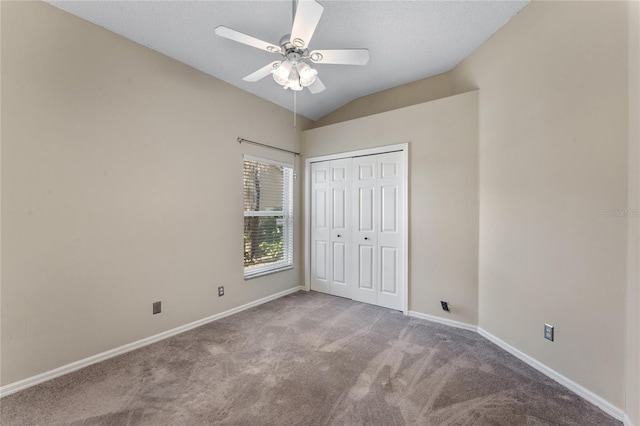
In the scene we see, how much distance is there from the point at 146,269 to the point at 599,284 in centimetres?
359

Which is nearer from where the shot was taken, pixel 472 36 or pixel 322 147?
pixel 472 36

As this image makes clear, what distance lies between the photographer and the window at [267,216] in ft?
11.6

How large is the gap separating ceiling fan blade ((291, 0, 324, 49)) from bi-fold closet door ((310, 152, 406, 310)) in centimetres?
202

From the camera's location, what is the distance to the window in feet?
11.6

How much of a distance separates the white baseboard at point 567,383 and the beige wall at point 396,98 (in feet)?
9.46

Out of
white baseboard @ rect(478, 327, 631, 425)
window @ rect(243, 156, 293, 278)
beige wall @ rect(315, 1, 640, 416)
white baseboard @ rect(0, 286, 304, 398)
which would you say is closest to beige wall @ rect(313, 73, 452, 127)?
beige wall @ rect(315, 1, 640, 416)

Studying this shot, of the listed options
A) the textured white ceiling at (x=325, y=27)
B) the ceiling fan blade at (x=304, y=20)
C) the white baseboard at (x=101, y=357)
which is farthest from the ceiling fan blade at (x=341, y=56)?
the white baseboard at (x=101, y=357)

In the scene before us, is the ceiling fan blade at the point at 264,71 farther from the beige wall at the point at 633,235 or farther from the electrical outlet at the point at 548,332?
the electrical outlet at the point at 548,332

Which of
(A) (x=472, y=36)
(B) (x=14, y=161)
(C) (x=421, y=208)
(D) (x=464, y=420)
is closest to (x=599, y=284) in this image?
(D) (x=464, y=420)

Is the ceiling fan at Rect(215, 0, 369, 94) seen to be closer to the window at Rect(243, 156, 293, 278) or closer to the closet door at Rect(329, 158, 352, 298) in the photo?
the window at Rect(243, 156, 293, 278)

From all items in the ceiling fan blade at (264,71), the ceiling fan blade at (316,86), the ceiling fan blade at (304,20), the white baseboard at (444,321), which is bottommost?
the white baseboard at (444,321)

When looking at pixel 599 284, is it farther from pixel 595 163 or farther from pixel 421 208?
pixel 421 208

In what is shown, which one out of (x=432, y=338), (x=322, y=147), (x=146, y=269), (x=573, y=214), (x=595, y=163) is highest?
(x=322, y=147)

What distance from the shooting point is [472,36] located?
2.67 meters
